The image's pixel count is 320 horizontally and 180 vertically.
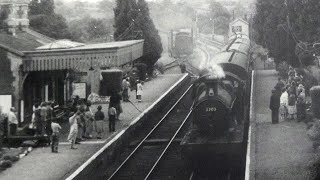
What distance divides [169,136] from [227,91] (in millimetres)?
6172

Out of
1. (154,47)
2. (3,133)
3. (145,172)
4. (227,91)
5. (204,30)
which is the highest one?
A: (204,30)

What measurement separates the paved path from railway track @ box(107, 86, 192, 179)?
134 inches

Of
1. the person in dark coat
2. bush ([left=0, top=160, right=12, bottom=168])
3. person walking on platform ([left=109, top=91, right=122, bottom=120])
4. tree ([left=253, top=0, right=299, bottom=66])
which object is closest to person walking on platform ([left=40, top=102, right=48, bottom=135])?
bush ([left=0, top=160, right=12, bottom=168])

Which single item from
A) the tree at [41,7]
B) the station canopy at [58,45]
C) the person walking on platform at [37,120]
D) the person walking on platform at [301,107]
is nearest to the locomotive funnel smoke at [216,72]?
the person walking on platform at [301,107]

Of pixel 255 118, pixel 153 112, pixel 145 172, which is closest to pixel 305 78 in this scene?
pixel 255 118

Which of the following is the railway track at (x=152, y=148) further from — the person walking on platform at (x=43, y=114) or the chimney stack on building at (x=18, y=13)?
the chimney stack on building at (x=18, y=13)

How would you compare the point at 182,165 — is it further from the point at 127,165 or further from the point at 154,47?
the point at 154,47

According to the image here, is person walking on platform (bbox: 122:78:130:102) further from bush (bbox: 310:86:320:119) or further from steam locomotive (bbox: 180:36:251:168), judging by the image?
bush (bbox: 310:86:320:119)

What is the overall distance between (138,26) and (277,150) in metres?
23.0

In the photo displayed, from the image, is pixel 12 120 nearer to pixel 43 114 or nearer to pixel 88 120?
pixel 43 114

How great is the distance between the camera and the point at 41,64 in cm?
2052

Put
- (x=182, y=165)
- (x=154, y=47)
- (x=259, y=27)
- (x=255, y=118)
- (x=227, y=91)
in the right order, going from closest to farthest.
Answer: (x=227, y=91)
(x=182, y=165)
(x=255, y=118)
(x=259, y=27)
(x=154, y=47)

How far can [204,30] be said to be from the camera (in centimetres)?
8338

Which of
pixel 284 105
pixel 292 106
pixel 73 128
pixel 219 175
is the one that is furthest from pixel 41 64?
pixel 292 106
